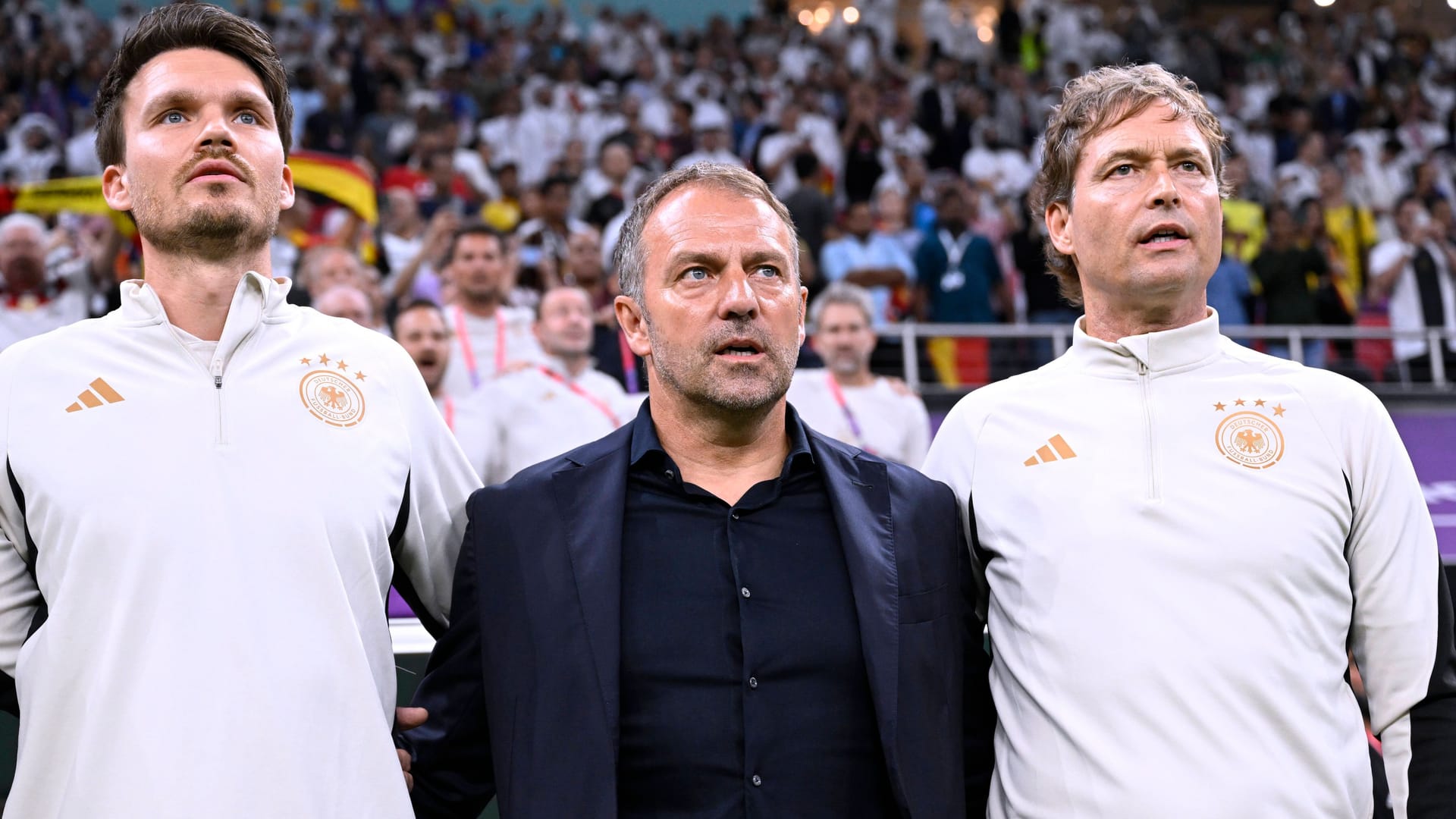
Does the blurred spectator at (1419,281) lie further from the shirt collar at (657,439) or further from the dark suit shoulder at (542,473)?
the dark suit shoulder at (542,473)

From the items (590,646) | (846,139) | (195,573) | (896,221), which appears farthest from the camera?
(846,139)

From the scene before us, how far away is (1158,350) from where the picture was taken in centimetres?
278

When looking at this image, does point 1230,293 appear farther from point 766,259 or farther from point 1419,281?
point 766,259

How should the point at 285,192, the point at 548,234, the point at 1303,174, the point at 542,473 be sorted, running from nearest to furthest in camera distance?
the point at 542,473, the point at 285,192, the point at 548,234, the point at 1303,174

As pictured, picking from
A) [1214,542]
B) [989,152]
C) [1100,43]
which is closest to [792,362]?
[1214,542]

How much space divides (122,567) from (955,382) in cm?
797

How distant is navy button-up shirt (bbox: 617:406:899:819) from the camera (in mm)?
2467

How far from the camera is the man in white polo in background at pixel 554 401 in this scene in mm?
6102

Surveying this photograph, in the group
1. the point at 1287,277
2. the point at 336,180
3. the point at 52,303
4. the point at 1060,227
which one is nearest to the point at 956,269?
the point at 1287,277

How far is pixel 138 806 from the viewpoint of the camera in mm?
2279

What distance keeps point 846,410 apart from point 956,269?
11.9 ft

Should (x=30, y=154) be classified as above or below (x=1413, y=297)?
above

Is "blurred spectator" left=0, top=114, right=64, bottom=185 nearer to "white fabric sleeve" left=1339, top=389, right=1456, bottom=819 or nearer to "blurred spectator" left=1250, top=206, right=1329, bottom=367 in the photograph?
"blurred spectator" left=1250, top=206, right=1329, bottom=367

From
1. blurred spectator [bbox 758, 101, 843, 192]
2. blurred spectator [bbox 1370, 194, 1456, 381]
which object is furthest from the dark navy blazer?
blurred spectator [bbox 1370, 194, 1456, 381]
